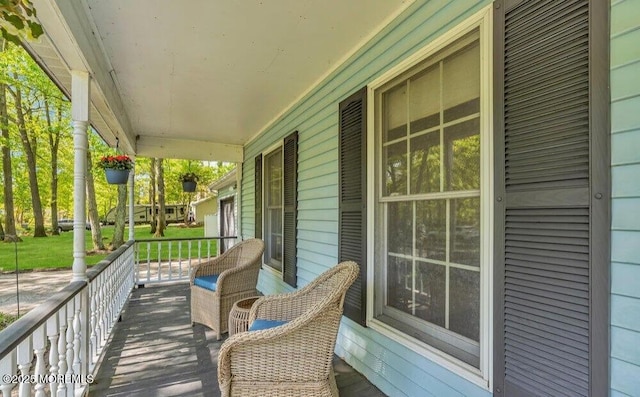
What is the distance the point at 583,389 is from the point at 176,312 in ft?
13.9

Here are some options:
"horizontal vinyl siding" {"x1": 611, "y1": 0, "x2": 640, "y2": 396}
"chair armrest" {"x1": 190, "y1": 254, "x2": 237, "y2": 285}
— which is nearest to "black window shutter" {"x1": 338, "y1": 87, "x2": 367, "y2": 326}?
"horizontal vinyl siding" {"x1": 611, "y1": 0, "x2": 640, "y2": 396}

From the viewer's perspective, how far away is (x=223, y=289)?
3.30 m

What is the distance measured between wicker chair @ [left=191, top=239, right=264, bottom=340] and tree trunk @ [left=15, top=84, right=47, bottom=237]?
3151 mm

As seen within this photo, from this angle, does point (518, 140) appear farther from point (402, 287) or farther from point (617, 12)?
point (402, 287)

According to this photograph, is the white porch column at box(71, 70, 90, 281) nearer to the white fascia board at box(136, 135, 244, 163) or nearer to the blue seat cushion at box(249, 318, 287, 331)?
the blue seat cushion at box(249, 318, 287, 331)

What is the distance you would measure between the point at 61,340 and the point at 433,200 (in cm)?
236

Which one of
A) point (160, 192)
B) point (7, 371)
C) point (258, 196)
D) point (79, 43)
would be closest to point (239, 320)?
point (7, 371)

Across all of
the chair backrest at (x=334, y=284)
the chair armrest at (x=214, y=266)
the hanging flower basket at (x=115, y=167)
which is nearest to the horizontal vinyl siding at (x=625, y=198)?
the chair backrest at (x=334, y=284)

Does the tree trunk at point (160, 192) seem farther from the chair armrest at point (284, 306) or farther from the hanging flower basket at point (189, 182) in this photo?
the chair armrest at point (284, 306)

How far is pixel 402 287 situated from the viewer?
219 centimetres

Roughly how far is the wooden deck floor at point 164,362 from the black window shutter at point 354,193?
682 millimetres

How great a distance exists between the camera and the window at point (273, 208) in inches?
180

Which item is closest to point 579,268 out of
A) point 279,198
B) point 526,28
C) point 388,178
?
point 526,28

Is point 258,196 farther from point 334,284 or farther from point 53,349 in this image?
point 53,349
